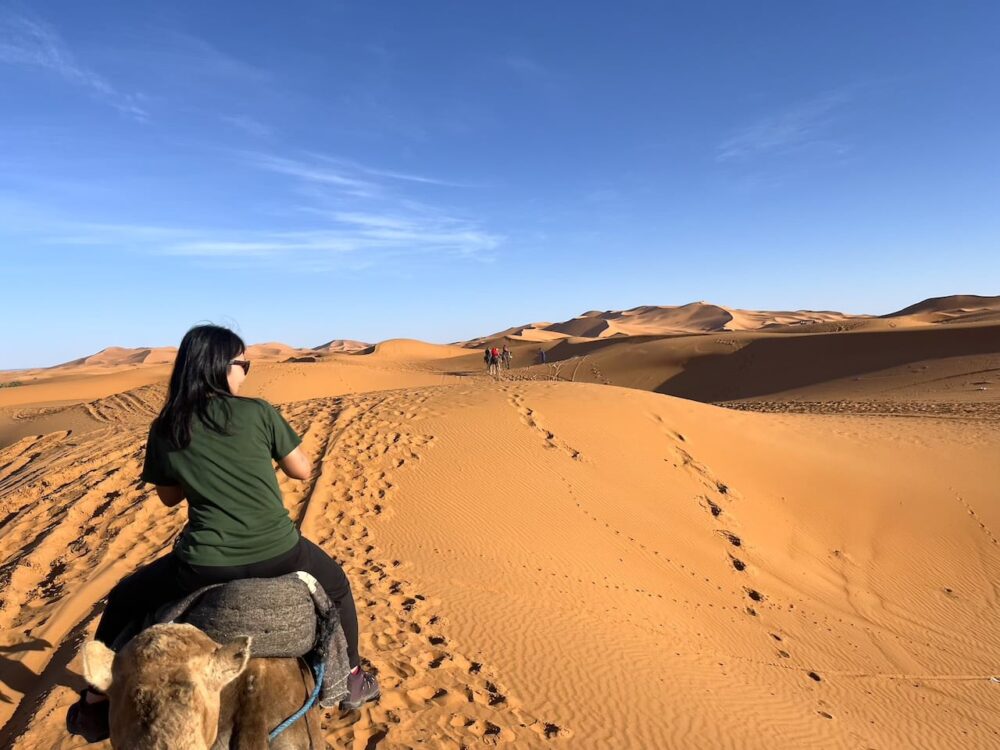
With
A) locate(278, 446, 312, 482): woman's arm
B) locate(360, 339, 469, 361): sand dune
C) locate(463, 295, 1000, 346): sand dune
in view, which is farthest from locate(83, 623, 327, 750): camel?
locate(463, 295, 1000, 346): sand dune

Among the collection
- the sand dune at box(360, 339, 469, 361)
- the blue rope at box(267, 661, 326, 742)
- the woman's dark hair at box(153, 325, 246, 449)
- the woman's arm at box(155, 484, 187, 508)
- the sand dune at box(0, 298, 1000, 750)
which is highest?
the sand dune at box(360, 339, 469, 361)

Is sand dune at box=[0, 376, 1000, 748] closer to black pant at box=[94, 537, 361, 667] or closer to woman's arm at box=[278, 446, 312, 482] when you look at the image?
black pant at box=[94, 537, 361, 667]

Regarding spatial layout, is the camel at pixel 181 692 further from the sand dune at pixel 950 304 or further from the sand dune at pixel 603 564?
the sand dune at pixel 950 304

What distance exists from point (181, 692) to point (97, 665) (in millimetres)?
242

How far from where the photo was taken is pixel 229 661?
1665mm

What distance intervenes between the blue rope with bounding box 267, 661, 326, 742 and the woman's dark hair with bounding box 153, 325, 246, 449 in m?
0.94

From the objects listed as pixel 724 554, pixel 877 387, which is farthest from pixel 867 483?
pixel 877 387

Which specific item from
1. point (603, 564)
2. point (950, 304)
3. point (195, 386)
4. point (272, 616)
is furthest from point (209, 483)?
point (950, 304)

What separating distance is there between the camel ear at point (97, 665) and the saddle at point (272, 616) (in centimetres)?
38

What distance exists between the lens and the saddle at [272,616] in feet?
6.49

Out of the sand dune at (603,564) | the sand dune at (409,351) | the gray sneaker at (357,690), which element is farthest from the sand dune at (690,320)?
the gray sneaker at (357,690)

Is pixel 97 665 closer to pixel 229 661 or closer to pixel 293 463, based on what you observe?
pixel 229 661

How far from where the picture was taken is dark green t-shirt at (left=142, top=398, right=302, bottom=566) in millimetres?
2129

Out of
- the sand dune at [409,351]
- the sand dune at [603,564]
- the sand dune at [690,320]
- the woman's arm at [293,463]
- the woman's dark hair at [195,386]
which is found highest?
the sand dune at [690,320]
